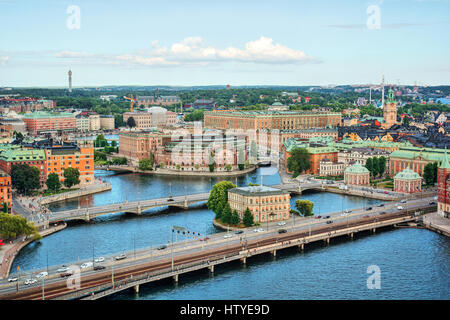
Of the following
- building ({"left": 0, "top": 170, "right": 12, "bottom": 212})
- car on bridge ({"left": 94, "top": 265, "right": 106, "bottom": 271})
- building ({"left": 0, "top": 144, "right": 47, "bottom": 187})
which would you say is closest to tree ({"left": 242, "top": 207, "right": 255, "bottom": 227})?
car on bridge ({"left": 94, "top": 265, "right": 106, "bottom": 271})

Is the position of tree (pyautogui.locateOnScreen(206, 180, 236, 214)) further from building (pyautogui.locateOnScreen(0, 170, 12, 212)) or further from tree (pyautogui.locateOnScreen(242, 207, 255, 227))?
building (pyautogui.locateOnScreen(0, 170, 12, 212))

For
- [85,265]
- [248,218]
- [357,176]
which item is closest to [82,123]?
[357,176]

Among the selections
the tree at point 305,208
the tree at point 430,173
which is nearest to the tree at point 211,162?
the tree at point 430,173

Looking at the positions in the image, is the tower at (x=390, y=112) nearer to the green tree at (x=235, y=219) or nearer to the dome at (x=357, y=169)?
the dome at (x=357, y=169)

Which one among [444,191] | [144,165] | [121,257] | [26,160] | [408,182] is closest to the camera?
[121,257]

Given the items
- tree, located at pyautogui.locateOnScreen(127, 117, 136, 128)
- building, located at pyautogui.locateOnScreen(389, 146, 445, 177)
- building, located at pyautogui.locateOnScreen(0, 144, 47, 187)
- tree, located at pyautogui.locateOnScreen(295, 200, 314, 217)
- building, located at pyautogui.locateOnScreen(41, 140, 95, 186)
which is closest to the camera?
tree, located at pyautogui.locateOnScreen(295, 200, 314, 217)

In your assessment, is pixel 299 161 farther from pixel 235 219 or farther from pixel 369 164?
pixel 235 219
